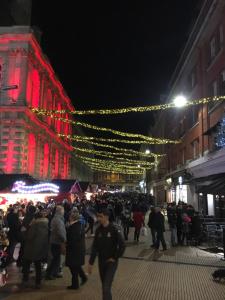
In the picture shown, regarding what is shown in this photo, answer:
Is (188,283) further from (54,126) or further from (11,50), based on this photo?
(54,126)

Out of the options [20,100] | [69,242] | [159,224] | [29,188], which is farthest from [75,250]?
[20,100]

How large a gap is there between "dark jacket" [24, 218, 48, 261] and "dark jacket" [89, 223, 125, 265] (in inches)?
105

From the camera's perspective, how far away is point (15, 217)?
39.5 feet

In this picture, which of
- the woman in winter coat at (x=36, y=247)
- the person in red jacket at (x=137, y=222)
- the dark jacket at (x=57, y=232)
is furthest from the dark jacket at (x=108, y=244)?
the person in red jacket at (x=137, y=222)

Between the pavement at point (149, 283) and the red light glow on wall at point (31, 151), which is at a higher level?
the red light glow on wall at point (31, 151)

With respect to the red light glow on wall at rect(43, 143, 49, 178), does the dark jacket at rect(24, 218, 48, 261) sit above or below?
below

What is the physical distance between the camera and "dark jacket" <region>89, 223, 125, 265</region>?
671 cm

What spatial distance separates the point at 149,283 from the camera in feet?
31.0

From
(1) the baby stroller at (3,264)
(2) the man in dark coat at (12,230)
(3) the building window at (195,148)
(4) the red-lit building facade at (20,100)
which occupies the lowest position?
(1) the baby stroller at (3,264)

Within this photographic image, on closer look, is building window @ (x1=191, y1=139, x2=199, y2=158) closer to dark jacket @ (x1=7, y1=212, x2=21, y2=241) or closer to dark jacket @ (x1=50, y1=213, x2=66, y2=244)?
dark jacket @ (x1=7, y1=212, x2=21, y2=241)

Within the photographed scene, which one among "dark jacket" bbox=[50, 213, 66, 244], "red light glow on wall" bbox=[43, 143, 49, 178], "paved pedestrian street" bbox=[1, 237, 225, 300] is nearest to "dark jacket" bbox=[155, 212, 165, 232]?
"paved pedestrian street" bbox=[1, 237, 225, 300]

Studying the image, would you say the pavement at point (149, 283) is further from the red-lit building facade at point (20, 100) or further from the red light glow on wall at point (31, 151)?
the red light glow on wall at point (31, 151)

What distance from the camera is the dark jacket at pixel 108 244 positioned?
6711 millimetres

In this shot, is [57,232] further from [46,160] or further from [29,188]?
[46,160]
